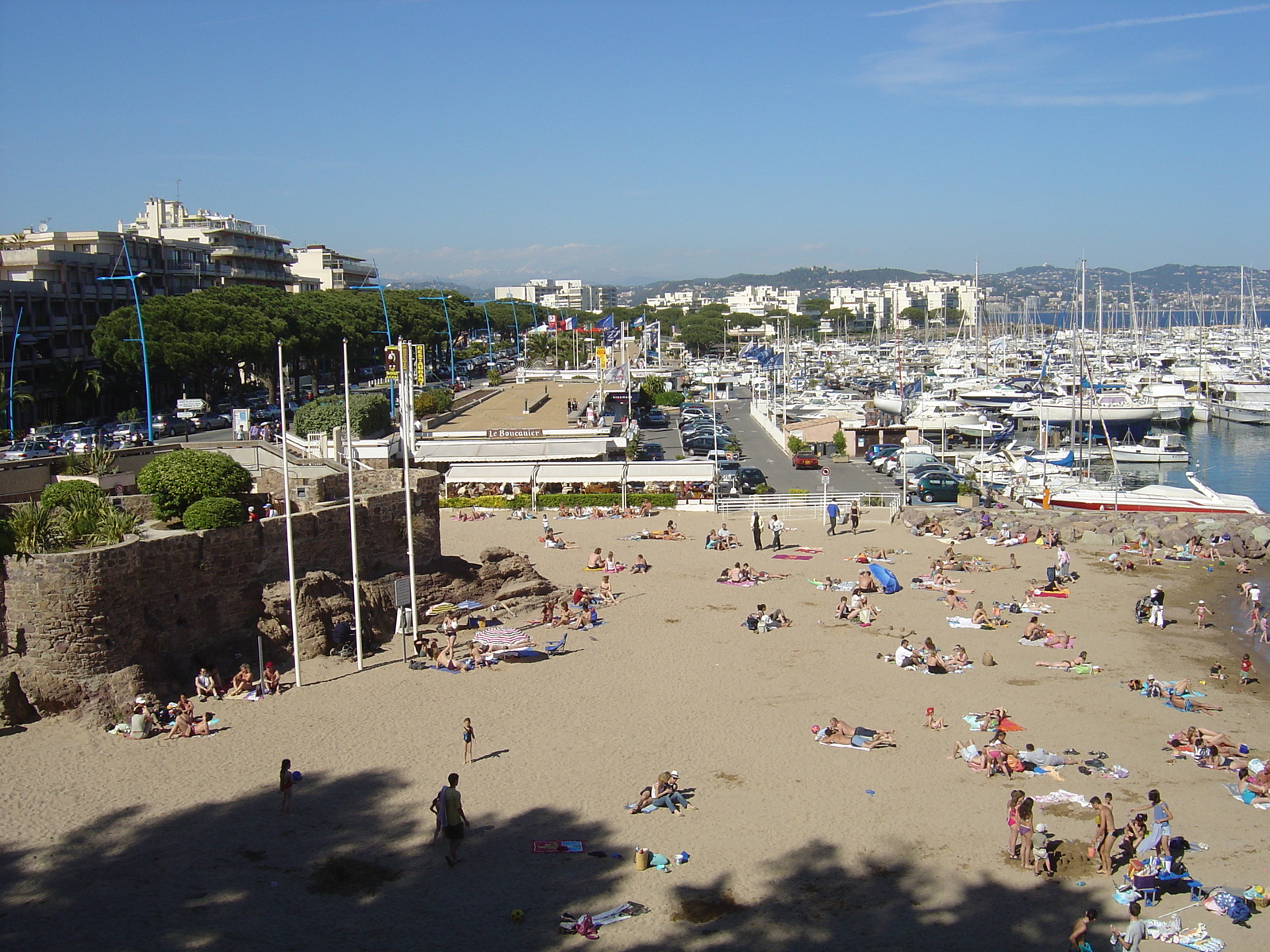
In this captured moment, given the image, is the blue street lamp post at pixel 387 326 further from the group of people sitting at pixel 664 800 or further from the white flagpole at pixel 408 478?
the group of people sitting at pixel 664 800

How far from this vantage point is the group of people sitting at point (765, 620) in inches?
867

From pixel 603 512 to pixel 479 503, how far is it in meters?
4.53

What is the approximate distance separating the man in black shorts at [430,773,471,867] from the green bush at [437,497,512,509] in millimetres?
23265

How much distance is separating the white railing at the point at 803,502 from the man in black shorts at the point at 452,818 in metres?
23.2

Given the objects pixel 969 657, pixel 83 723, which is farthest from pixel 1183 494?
pixel 83 723

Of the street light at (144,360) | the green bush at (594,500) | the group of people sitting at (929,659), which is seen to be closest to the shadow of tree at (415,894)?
the group of people sitting at (929,659)

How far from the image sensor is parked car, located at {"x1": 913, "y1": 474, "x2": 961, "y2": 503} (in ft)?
124

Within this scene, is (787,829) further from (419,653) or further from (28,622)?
(28,622)

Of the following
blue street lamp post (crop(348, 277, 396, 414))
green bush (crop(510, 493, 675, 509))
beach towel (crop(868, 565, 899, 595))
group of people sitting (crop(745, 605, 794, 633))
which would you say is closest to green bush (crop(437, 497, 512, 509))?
green bush (crop(510, 493, 675, 509))

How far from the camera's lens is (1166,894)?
1195 centimetres

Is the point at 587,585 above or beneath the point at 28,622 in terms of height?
beneath

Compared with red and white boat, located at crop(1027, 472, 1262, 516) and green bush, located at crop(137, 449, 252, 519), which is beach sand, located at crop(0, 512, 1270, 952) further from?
red and white boat, located at crop(1027, 472, 1262, 516)

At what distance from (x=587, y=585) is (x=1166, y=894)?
15853 mm

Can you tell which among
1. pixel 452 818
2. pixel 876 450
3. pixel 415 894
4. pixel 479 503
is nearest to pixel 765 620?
pixel 452 818
